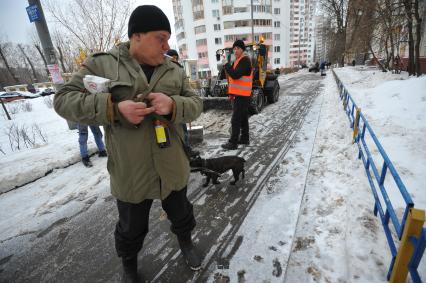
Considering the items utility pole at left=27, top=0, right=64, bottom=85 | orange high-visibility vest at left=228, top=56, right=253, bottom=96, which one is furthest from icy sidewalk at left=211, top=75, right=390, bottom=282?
utility pole at left=27, top=0, right=64, bottom=85

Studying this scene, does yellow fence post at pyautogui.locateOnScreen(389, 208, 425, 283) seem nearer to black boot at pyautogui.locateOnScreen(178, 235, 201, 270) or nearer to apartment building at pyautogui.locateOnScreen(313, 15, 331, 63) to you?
black boot at pyautogui.locateOnScreen(178, 235, 201, 270)

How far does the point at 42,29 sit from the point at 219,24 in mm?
46592

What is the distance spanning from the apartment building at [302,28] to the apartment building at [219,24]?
47836 mm

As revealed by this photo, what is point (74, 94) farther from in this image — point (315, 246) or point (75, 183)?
point (75, 183)

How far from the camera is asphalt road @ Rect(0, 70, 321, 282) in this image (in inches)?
86.3

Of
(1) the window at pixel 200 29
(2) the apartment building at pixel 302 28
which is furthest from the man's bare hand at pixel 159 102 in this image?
(2) the apartment building at pixel 302 28

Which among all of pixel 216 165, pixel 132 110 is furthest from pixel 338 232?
pixel 132 110

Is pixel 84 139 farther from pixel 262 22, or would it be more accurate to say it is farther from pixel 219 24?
pixel 262 22

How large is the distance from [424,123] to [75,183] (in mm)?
7435

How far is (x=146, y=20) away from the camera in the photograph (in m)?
1.38

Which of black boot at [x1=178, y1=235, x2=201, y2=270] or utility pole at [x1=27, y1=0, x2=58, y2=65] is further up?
utility pole at [x1=27, y1=0, x2=58, y2=65]

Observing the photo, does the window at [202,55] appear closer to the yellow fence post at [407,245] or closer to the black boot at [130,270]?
the black boot at [130,270]

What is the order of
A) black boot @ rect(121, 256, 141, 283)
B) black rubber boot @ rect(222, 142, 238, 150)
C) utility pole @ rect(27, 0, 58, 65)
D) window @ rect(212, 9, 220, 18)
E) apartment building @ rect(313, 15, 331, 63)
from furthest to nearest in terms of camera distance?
window @ rect(212, 9, 220, 18), apartment building @ rect(313, 15, 331, 63), utility pole @ rect(27, 0, 58, 65), black rubber boot @ rect(222, 142, 238, 150), black boot @ rect(121, 256, 141, 283)

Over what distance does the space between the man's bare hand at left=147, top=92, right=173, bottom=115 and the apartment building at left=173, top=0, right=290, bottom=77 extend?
4670cm
